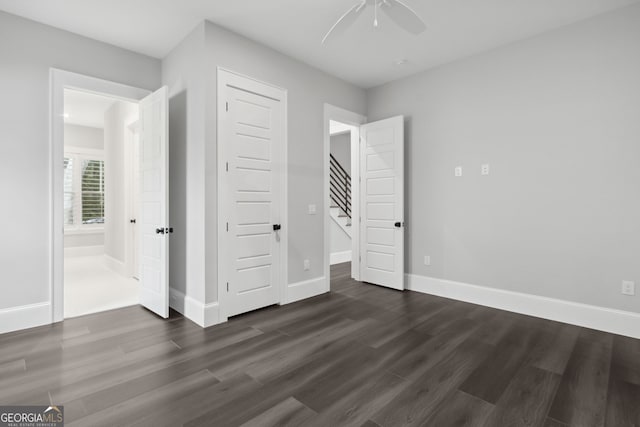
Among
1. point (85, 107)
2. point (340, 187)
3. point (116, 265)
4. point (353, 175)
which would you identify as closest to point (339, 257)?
point (353, 175)

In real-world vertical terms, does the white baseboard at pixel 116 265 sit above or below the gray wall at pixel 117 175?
below

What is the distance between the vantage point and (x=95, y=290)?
4.48 meters

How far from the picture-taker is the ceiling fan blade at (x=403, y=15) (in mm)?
2133

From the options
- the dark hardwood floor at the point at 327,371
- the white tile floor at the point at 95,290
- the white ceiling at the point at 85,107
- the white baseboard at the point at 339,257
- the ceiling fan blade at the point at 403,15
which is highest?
the white ceiling at the point at 85,107

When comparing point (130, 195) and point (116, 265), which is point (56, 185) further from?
point (116, 265)

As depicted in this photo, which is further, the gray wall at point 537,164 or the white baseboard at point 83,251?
the white baseboard at point 83,251

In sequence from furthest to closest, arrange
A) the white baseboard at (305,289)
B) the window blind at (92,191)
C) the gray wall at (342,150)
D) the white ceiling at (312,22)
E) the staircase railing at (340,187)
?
1. the gray wall at (342,150)
2. the staircase railing at (340,187)
3. the window blind at (92,191)
4. the white baseboard at (305,289)
5. the white ceiling at (312,22)

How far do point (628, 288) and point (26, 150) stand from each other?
5926 millimetres

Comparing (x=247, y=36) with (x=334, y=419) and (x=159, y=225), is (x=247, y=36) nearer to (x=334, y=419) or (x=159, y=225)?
(x=159, y=225)

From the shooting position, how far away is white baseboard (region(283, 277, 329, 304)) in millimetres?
4012

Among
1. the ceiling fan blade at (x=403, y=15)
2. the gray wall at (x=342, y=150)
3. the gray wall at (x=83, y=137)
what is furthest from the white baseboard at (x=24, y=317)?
the gray wall at (x=342, y=150)

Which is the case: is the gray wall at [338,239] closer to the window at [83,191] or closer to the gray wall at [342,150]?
the gray wall at [342,150]

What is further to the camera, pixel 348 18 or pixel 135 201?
pixel 135 201

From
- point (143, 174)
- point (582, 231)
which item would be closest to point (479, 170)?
point (582, 231)
